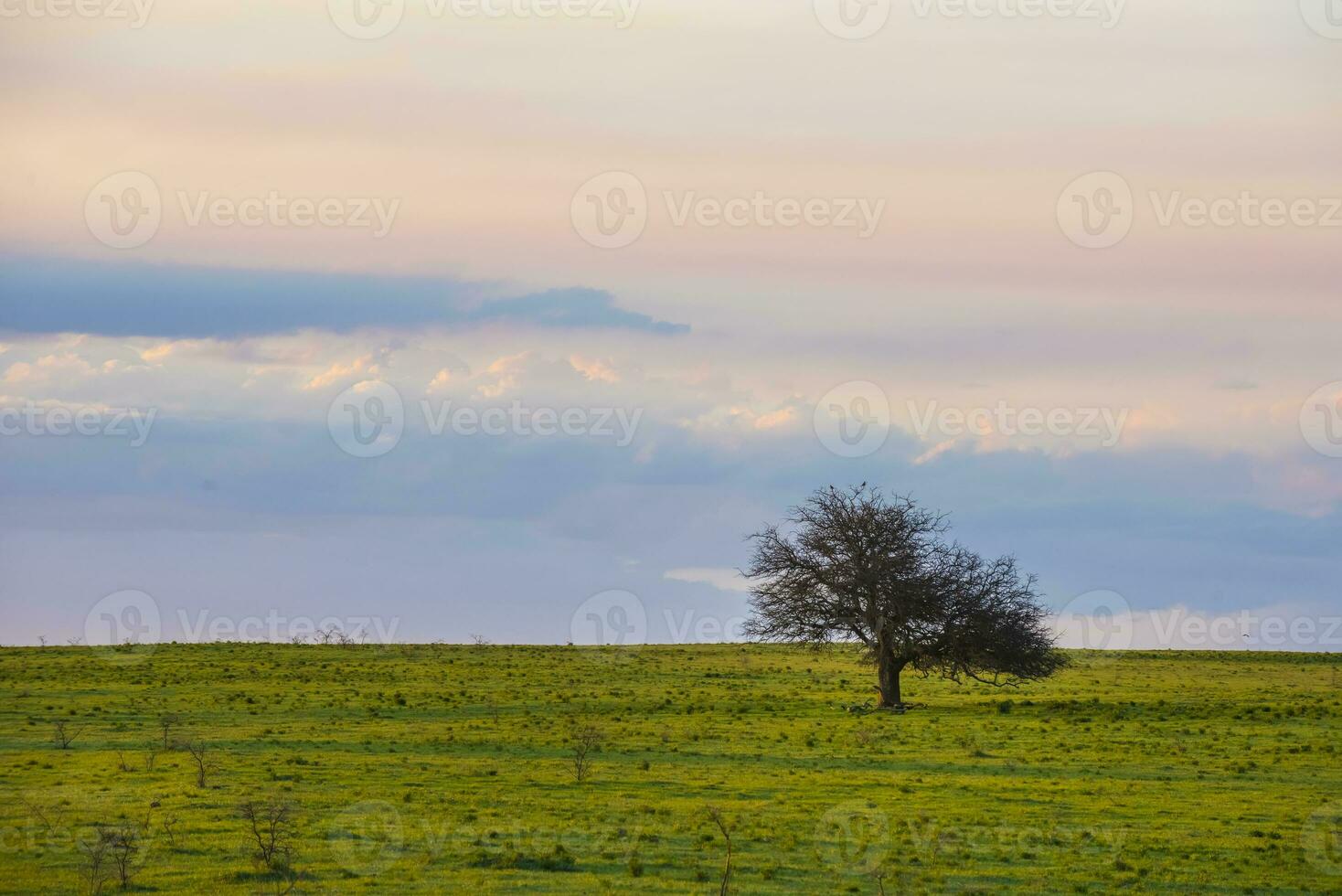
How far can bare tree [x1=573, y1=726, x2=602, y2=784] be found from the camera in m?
36.2

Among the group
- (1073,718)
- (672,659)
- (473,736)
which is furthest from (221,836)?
(672,659)

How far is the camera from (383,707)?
5156 cm

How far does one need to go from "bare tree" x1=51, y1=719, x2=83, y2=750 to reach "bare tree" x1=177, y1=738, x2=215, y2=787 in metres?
3.32

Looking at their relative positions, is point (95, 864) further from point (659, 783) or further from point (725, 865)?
point (659, 783)

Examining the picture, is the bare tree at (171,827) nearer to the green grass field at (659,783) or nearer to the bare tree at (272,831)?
the green grass field at (659,783)

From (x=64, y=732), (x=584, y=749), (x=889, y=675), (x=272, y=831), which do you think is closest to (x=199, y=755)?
(x=64, y=732)

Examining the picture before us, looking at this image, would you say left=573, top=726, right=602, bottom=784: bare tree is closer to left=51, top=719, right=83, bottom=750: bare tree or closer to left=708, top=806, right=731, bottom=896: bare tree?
left=708, top=806, right=731, bottom=896: bare tree

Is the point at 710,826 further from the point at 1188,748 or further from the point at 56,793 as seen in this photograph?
the point at 1188,748

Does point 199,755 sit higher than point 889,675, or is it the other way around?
point 889,675

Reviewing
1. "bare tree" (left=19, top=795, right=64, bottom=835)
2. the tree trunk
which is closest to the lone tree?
the tree trunk

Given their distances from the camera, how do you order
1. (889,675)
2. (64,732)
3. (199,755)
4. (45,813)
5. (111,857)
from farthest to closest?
(889,675) < (64,732) < (199,755) < (45,813) < (111,857)

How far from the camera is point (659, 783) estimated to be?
117 ft

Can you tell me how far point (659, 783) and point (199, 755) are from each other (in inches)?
489

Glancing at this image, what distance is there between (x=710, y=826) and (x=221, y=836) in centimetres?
1015
